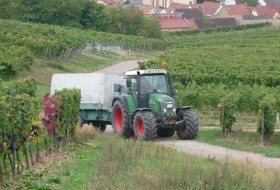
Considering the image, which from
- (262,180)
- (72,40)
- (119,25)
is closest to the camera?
(262,180)

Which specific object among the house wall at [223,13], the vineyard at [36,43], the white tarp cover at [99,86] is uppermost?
the house wall at [223,13]

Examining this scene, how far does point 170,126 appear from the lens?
74.3 ft

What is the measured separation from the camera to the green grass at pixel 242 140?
2191 cm

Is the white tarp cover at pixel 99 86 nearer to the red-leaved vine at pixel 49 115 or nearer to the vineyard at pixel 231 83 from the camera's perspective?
the vineyard at pixel 231 83

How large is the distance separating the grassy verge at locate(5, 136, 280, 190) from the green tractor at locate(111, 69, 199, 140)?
3.93m

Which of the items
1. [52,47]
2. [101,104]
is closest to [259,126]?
[101,104]

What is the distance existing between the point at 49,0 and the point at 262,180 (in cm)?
7419

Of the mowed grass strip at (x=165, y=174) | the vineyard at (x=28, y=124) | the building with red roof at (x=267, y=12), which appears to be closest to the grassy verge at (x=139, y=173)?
the mowed grass strip at (x=165, y=174)

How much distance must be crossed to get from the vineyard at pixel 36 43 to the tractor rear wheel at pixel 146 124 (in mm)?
18143

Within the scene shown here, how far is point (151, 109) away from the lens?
2262 centimetres

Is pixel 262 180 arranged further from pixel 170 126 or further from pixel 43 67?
pixel 43 67

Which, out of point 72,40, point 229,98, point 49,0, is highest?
point 49,0

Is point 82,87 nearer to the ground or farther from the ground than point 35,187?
farther from the ground

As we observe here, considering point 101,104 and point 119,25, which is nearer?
point 101,104
